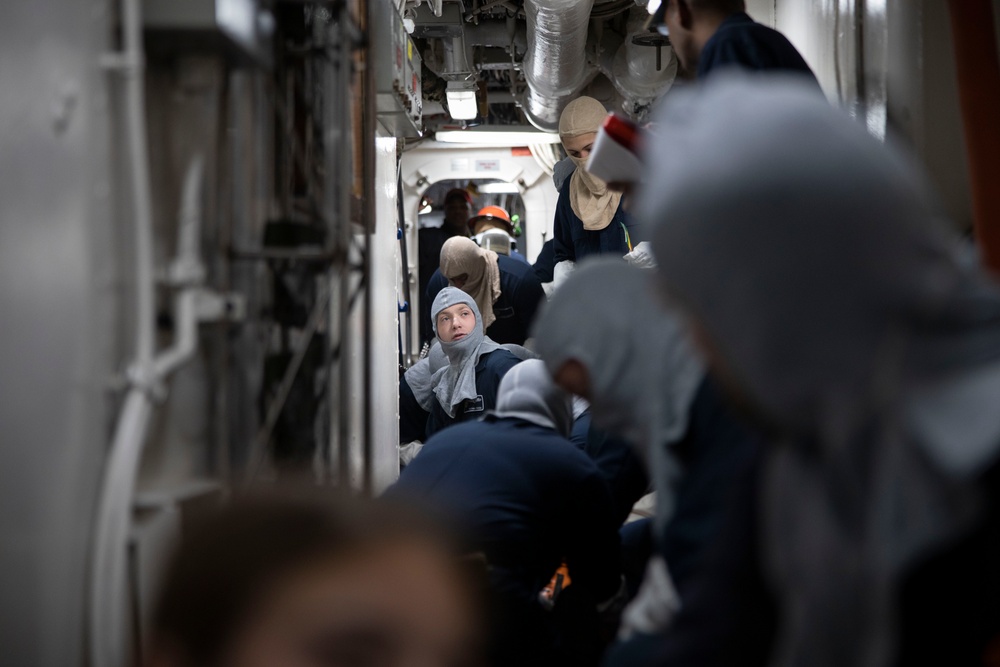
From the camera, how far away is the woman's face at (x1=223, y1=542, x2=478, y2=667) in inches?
32.9

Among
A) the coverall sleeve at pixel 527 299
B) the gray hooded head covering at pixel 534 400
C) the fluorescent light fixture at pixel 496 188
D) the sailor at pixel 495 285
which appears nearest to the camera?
the gray hooded head covering at pixel 534 400

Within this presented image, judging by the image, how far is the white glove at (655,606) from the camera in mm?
1376

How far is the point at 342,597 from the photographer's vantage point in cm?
87

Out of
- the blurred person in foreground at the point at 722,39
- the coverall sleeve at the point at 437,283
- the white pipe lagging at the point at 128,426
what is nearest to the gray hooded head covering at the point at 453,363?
the coverall sleeve at the point at 437,283

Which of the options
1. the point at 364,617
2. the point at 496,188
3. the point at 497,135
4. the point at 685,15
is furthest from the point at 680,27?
the point at 496,188

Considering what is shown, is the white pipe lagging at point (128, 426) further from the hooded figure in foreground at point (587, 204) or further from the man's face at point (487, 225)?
the man's face at point (487, 225)

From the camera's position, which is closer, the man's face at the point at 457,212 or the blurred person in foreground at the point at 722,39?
the blurred person in foreground at the point at 722,39

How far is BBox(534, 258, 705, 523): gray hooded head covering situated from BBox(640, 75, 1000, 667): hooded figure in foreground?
1.79 ft

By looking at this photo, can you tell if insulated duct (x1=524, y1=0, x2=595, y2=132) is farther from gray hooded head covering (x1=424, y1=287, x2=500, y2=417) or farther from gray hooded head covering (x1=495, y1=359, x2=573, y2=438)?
gray hooded head covering (x1=495, y1=359, x2=573, y2=438)

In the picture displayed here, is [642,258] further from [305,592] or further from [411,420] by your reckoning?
[305,592]

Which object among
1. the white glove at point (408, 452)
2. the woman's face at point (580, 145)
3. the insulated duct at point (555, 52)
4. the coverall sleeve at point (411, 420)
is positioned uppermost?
the insulated duct at point (555, 52)

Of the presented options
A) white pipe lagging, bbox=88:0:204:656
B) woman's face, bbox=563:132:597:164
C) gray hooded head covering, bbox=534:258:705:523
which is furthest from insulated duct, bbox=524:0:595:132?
white pipe lagging, bbox=88:0:204:656

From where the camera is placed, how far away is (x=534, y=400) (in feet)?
8.55

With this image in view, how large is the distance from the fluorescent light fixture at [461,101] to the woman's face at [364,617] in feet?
18.2
